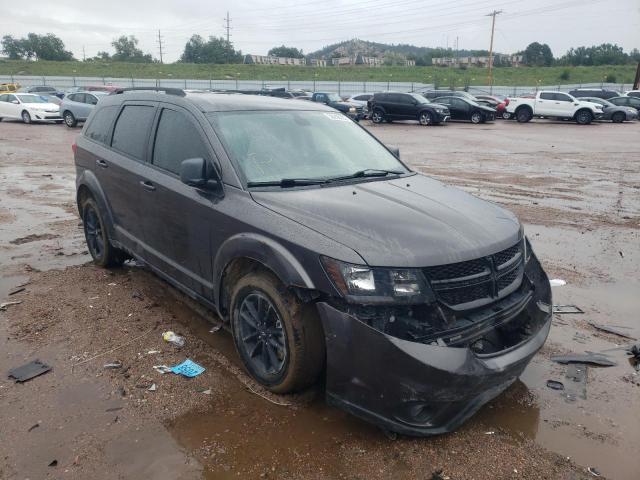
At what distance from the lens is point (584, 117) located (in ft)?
93.5

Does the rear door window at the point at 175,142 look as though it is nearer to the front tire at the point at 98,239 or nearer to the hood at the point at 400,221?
the hood at the point at 400,221

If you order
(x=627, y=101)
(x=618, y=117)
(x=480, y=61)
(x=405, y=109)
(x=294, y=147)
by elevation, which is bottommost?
(x=618, y=117)

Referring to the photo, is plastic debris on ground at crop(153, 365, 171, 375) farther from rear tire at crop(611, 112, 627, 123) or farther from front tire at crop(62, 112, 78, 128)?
rear tire at crop(611, 112, 627, 123)

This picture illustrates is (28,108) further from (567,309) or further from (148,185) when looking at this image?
(567,309)

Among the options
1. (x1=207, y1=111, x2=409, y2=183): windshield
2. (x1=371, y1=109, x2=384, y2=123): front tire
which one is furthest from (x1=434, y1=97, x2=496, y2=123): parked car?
(x1=207, y1=111, x2=409, y2=183): windshield

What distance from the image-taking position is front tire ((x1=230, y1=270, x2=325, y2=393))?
307 cm

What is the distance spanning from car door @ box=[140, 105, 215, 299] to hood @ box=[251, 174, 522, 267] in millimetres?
629

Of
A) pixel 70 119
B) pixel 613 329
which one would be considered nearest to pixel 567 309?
pixel 613 329

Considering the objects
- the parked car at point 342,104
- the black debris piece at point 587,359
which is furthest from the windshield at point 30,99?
the black debris piece at point 587,359

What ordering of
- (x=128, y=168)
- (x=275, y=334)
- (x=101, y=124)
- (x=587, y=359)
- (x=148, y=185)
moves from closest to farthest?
1. (x=275, y=334)
2. (x=587, y=359)
3. (x=148, y=185)
4. (x=128, y=168)
5. (x=101, y=124)

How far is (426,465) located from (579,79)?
3031 inches

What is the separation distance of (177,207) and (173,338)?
41.2 inches

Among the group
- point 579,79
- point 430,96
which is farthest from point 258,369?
point 579,79

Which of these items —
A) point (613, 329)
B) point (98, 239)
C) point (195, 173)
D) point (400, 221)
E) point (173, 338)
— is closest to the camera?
point (400, 221)
